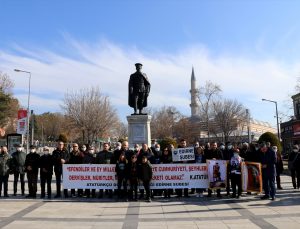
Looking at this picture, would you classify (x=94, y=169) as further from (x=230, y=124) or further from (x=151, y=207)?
(x=230, y=124)

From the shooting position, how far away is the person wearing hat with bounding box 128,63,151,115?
20.6 metres

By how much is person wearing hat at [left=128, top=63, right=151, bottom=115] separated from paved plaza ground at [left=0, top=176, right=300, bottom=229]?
777cm

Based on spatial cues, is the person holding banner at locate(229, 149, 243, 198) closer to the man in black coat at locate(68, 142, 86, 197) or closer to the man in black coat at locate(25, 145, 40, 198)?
the man in black coat at locate(68, 142, 86, 197)

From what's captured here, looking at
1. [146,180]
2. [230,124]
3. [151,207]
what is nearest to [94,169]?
[146,180]

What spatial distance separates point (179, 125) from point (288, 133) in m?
24.9

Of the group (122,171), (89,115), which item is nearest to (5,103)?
(89,115)

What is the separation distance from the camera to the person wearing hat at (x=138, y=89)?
67.7ft

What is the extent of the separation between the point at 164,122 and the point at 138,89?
6618 cm

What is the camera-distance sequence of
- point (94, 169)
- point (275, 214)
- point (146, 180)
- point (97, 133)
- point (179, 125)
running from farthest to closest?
point (179, 125) < point (97, 133) < point (94, 169) < point (146, 180) < point (275, 214)

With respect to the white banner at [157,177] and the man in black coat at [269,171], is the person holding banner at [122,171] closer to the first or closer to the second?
the white banner at [157,177]

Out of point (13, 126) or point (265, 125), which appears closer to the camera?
point (13, 126)

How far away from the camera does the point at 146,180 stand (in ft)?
44.7

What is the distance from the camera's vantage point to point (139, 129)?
20109mm

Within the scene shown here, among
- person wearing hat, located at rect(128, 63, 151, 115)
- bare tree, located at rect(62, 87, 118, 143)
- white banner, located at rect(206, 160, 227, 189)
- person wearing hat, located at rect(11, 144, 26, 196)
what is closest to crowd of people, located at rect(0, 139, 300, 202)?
person wearing hat, located at rect(11, 144, 26, 196)
